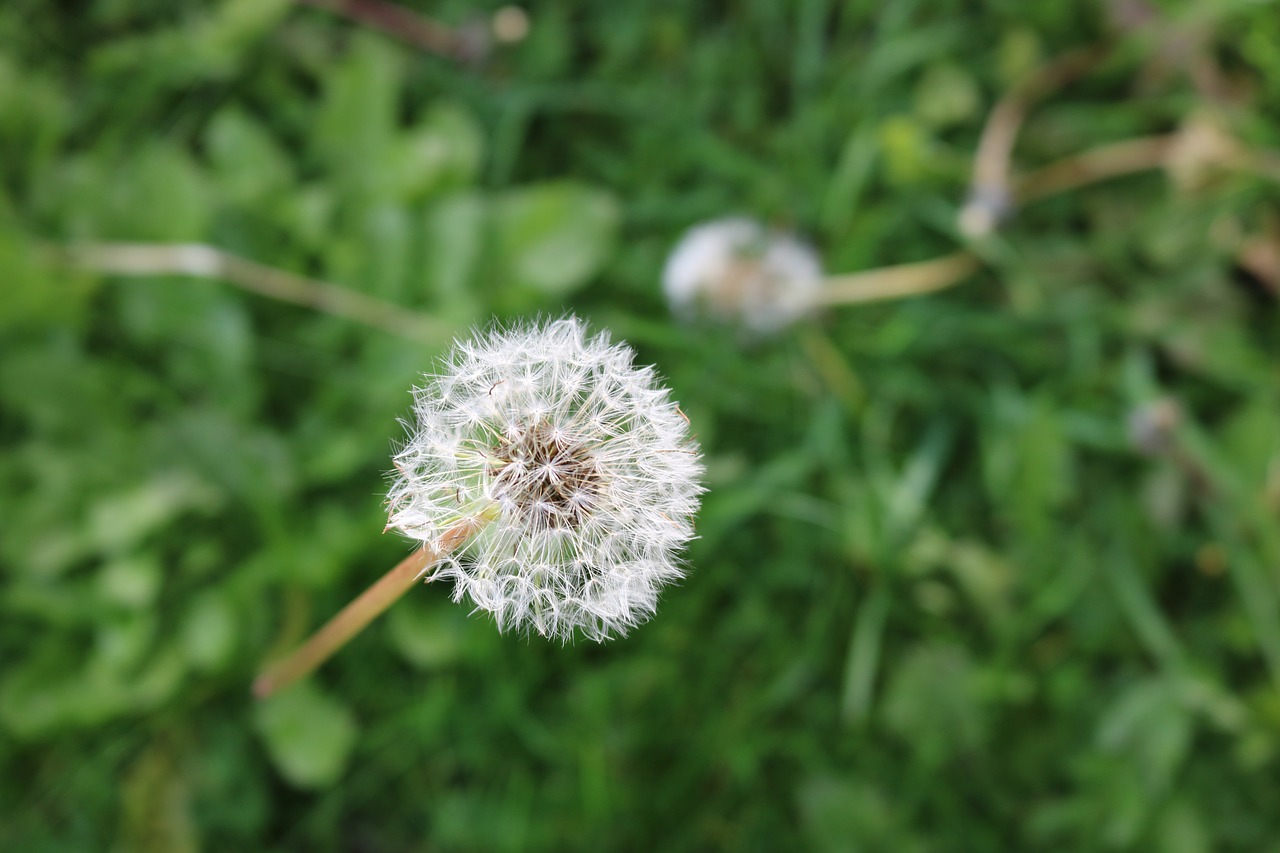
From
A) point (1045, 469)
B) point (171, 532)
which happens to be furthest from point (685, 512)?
point (171, 532)

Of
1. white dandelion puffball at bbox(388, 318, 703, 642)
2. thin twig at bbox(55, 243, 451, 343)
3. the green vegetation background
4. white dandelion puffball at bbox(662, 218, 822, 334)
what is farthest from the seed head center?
white dandelion puffball at bbox(662, 218, 822, 334)

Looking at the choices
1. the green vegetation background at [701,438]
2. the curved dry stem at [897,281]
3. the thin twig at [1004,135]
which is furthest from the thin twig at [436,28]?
the thin twig at [1004,135]

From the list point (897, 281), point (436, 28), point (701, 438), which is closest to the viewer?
point (701, 438)

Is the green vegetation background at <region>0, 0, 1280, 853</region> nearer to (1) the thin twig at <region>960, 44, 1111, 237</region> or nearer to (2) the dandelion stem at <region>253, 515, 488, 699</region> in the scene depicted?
(1) the thin twig at <region>960, 44, 1111, 237</region>

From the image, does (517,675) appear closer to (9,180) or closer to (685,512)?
(685,512)

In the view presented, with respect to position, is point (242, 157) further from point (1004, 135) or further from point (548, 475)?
point (1004, 135)

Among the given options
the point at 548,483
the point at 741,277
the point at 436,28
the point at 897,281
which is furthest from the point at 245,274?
the point at 897,281
